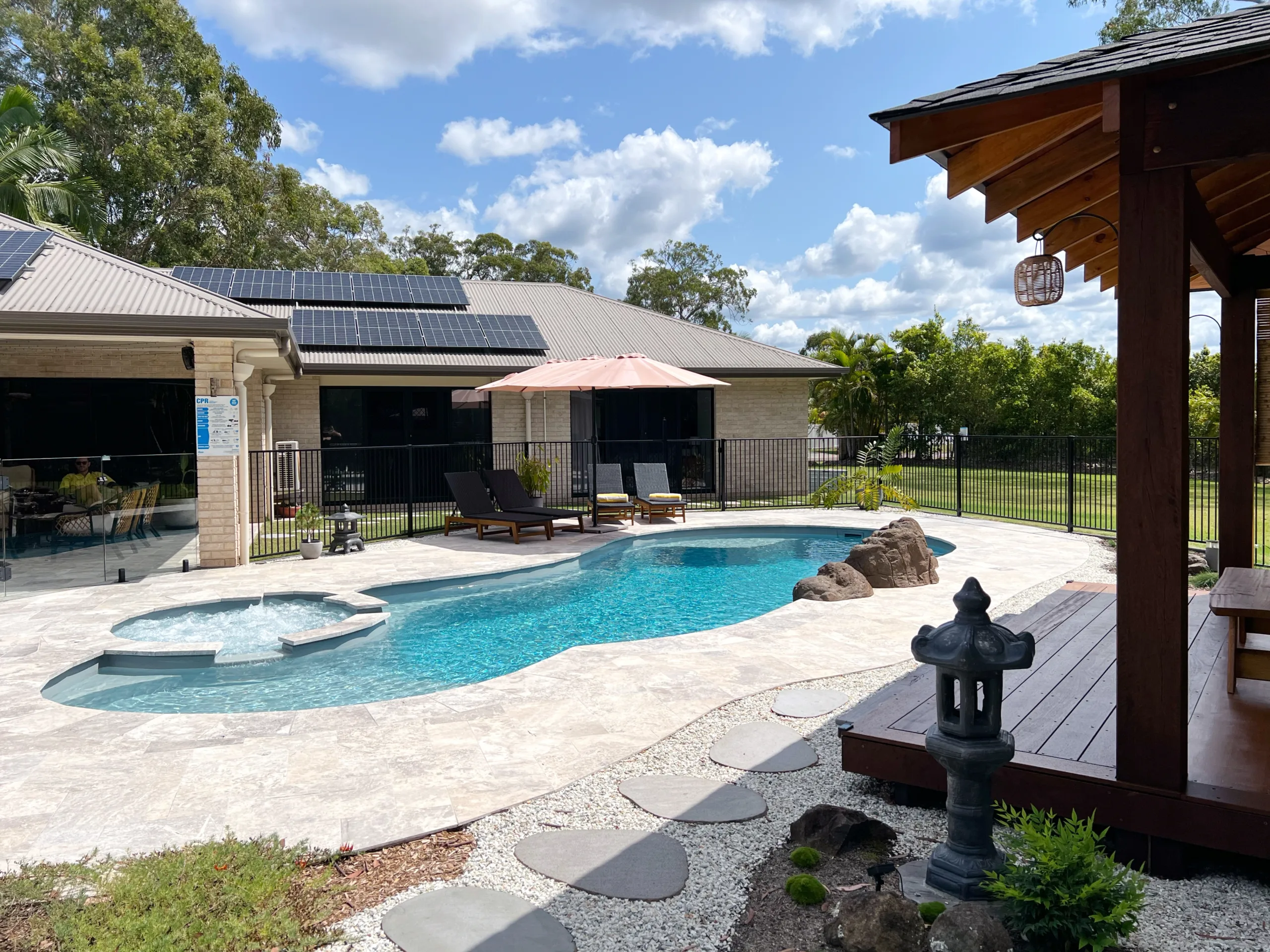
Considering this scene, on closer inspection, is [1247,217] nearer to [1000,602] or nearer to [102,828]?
[1000,602]

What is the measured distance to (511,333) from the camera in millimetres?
18094

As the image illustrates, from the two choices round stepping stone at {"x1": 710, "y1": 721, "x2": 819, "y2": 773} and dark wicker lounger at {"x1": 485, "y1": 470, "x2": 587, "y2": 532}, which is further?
dark wicker lounger at {"x1": 485, "y1": 470, "x2": 587, "y2": 532}

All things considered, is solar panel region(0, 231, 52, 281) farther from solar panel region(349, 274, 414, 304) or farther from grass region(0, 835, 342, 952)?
grass region(0, 835, 342, 952)

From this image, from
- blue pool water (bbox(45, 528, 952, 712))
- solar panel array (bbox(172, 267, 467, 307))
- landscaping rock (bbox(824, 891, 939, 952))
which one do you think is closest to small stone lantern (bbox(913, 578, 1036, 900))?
landscaping rock (bbox(824, 891, 939, 952))

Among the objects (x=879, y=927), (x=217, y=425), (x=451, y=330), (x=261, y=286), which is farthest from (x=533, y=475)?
(x=879, y=927)

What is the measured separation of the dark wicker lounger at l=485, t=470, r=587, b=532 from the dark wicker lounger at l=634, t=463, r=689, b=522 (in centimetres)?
146

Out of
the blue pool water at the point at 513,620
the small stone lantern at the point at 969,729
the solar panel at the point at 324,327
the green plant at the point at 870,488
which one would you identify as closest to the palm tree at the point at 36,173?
the solar panel at the point at 324,327

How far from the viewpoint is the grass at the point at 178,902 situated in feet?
9.22

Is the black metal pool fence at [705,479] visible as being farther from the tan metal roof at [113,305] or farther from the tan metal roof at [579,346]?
the tan metal roof at [113,305]

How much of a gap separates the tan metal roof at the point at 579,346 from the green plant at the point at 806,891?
1409 cm

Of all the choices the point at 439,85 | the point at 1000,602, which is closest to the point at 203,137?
the point at 439,85

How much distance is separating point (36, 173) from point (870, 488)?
21853 millimetres

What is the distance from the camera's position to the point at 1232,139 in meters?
2.88

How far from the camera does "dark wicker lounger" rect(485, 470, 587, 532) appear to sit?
14055 millimetres
